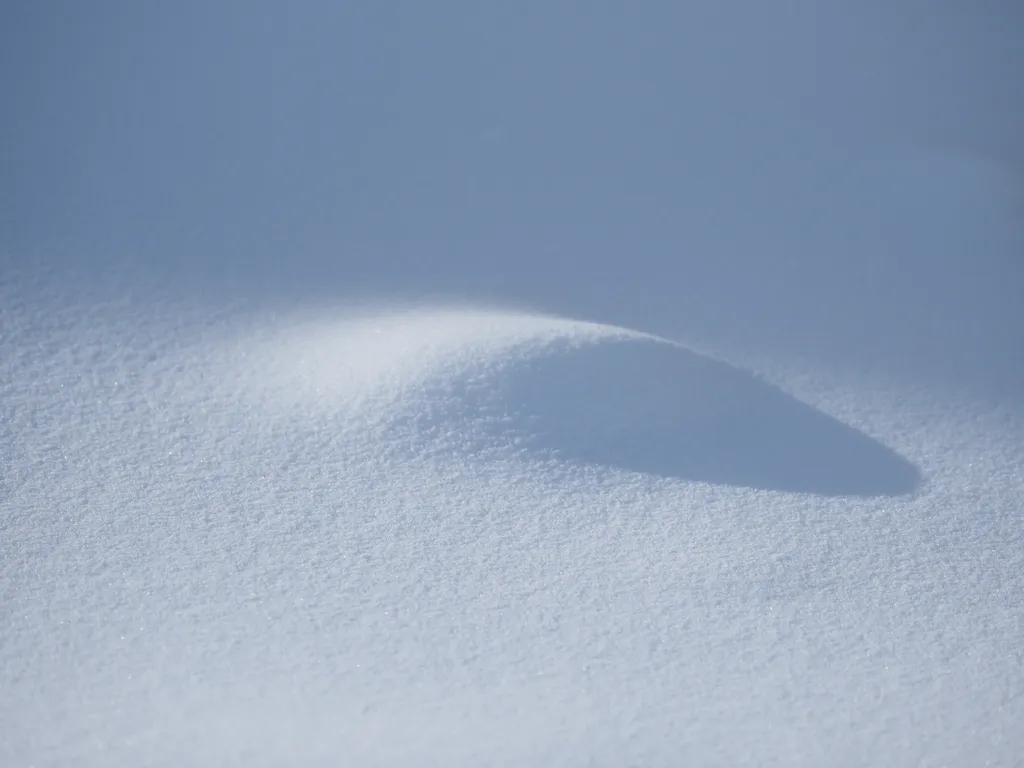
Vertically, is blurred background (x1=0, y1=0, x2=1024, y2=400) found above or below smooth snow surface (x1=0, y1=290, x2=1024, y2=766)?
above

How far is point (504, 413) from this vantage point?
4.94 ft

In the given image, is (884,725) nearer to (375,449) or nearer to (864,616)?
(864,616)

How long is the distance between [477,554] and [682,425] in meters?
0.44

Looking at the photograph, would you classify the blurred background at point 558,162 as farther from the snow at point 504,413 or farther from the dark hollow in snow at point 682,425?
the dark hollow in snow at point 682,425

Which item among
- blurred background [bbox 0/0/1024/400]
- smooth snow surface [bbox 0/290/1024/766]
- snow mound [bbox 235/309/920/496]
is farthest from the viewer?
blurred background [bbox 0/0/1024/400]

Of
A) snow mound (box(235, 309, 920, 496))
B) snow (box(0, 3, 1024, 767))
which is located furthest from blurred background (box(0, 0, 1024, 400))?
snow mound (box(235, 309, 920, 496))

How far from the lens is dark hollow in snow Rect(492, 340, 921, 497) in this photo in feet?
4.84

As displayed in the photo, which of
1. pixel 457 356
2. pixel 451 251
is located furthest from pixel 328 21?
pixel 457 356

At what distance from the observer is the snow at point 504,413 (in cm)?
109

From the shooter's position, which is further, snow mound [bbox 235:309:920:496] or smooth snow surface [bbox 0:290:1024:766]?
snow mound [bbox 235:309:920:496]

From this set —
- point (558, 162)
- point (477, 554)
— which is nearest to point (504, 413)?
point (477, 554)

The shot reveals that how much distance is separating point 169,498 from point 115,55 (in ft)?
4.45

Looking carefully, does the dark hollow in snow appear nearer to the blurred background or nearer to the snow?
the snow

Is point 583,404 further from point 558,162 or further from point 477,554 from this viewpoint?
point 558,162
